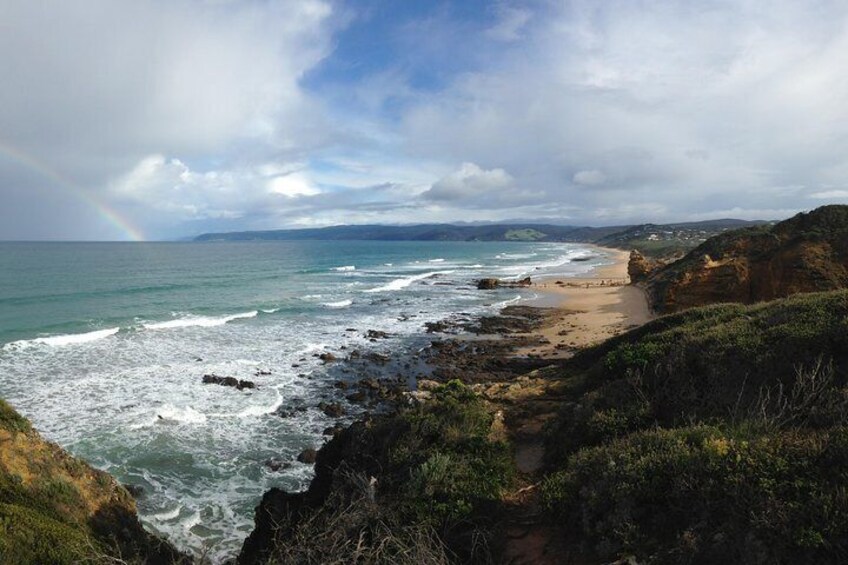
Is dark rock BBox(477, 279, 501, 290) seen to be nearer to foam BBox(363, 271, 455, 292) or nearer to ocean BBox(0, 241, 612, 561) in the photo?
ocean BBox(0, 241, 612, 561)

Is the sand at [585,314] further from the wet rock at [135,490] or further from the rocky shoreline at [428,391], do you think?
the wet rock at [135,490]

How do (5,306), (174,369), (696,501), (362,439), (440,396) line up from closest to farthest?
1. (696,501)
2. (362,439)
3. (440,396)
4. (174,369)
5. (5,306)

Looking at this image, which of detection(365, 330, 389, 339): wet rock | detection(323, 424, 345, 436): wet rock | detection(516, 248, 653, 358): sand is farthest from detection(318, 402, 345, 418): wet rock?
detection(365, 330, 389, 339): wet rock

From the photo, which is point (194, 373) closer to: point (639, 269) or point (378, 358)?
point (378, 358)

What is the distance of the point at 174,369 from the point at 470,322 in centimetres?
1901

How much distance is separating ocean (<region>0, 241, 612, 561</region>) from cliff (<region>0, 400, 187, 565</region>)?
72.6 inches

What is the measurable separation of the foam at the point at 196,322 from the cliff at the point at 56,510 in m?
24.4

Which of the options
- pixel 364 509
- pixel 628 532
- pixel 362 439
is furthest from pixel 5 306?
pixel 628 532

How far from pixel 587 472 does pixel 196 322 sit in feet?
108

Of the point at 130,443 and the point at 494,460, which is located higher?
the point at 494,460

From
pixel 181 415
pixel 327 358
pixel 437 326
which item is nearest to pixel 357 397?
pixel 327 358

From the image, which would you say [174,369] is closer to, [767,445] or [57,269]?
[767,445]

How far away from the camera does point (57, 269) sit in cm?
6781

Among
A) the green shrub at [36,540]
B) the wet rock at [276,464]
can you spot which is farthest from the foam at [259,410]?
the green shrub at [36,540]
